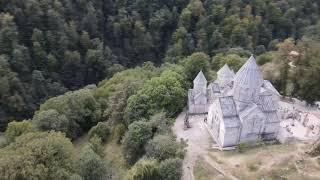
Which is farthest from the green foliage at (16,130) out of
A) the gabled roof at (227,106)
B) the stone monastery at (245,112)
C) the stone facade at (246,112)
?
A: the gabled roof at (227,106)

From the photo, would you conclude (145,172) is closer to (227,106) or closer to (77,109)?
(227,106)

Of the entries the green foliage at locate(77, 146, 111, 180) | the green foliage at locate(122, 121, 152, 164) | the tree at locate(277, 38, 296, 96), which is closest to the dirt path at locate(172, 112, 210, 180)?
the green foliage at locate(122, 121, 152, 164)

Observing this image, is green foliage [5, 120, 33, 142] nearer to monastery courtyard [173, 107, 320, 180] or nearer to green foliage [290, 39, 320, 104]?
monastery courtyard [173, 107, 320, 180]

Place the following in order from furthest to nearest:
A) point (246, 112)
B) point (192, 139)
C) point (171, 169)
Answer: point (192, 139) → point (246, 112) → point (171, 169)

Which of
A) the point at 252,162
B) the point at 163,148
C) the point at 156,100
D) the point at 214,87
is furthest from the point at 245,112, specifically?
the point at 156,100

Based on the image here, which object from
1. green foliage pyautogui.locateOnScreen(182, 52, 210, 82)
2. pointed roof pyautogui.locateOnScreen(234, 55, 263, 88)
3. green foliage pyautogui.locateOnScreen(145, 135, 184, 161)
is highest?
pointed roof pyautogui.locateOnScreen(234, 55, 263, 88)

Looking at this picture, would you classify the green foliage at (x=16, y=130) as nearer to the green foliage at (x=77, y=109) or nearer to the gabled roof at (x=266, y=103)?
the green foliage at (x=77, y=109)
